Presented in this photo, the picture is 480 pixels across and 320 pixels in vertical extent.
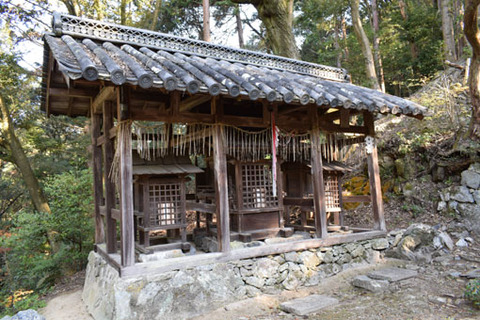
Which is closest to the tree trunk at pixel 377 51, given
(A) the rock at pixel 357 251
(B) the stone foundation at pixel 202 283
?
(A) the rock at pixel 357 251

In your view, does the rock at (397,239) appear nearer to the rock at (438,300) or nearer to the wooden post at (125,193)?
the rock at (438,300)

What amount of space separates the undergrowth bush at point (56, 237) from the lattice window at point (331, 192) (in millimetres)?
7160

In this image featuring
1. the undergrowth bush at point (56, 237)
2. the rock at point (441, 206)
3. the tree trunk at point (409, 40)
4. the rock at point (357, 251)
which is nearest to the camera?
the rock at point (357, 251)

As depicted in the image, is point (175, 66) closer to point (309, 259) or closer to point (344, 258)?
point (309, 259)

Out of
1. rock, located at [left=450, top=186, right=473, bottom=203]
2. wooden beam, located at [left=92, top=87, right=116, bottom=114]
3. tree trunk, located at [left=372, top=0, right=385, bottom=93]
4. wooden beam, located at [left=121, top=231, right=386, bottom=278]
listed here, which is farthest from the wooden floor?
tree trunk, located at [left=372, top=0, right=385, bottom=93]

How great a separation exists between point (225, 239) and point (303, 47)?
22.3m

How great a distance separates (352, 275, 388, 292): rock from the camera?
6.10m

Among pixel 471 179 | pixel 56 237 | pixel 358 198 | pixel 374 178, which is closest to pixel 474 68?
pixel 471 179

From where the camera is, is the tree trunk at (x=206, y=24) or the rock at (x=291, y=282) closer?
the rock at (x=291, y=282)

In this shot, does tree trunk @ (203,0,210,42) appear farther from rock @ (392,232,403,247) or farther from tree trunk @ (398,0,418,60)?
tree trunk @ (398,0,418,60)

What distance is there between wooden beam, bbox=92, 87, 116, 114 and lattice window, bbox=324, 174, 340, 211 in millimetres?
5573

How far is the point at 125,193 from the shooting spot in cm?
520

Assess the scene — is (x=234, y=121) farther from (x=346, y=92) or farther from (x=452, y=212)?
(x=452, y=212)

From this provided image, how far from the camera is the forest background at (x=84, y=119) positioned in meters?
9.73
